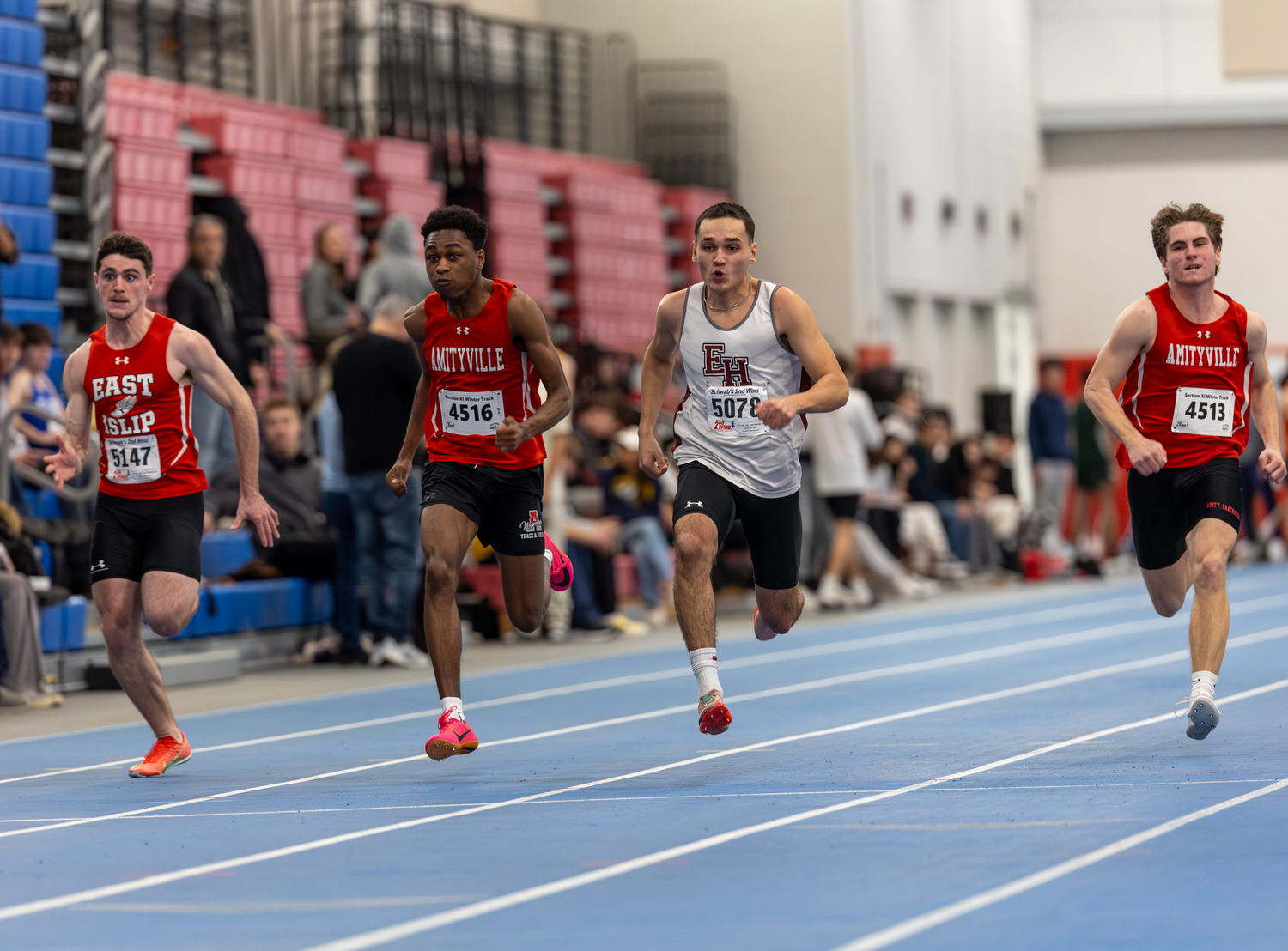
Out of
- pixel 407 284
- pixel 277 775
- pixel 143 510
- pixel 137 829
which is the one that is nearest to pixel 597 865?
pixel 137 829

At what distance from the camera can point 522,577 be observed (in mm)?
7695

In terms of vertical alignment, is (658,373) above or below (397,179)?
below

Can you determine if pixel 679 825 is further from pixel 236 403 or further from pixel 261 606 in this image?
pixel 261 606

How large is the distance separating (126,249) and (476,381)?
4.58 ft

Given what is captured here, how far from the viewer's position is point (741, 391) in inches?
297

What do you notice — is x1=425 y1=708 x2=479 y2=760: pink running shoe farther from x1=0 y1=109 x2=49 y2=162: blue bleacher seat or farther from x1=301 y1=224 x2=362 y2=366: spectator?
x1=0 y1=109 x2=49 y2=162: blue bleacher seat

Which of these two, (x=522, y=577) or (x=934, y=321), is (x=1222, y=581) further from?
(x=934, y=321)

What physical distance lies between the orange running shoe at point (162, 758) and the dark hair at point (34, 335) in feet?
17.9

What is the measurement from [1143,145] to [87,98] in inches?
842

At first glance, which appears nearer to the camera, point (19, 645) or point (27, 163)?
point (19, 645)

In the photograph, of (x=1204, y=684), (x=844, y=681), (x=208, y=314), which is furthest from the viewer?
(x=208, y=314)

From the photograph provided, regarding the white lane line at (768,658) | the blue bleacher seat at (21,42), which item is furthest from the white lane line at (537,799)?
the blue bleacher seat at (21,42)

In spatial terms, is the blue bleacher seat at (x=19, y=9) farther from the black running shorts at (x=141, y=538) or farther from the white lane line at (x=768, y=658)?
the black running shorts at (x=141, y=538)

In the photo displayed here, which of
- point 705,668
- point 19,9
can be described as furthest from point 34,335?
point 705,668
